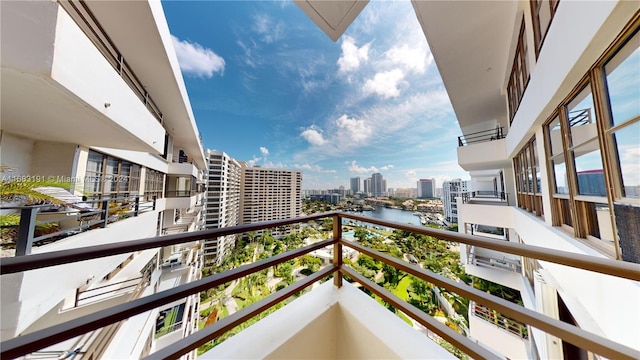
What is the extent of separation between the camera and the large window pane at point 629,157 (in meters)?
1.18

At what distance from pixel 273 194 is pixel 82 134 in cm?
1428

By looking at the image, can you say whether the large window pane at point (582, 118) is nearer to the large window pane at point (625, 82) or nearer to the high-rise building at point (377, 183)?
the large window pane at point (625, 82)

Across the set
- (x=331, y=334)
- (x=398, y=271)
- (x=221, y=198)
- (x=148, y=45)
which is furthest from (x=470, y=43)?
(x=221, y=198)

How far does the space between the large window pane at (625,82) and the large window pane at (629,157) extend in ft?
0.28

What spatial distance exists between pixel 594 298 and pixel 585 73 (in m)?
1.72

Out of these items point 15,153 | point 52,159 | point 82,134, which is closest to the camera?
point 15,153

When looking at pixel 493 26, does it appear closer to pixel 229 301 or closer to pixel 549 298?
pixel 549 298

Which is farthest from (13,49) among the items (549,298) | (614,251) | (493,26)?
(549,298)

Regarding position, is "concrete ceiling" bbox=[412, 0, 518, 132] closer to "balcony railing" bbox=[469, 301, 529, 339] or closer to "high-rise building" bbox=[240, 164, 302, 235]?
"balcony railing" bbox=[469, 301, 529, 339]

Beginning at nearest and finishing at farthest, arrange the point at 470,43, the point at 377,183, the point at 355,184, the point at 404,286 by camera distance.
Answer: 1. the point at 470,43
2. the point at 404,286
3. the point at 377,183
4. the point at 355,184

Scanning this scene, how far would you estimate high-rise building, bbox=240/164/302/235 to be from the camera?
16.8 meters

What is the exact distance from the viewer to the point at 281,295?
1.08 metres

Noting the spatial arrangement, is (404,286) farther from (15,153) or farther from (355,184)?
(15,153)

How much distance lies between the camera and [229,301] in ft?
38.5
